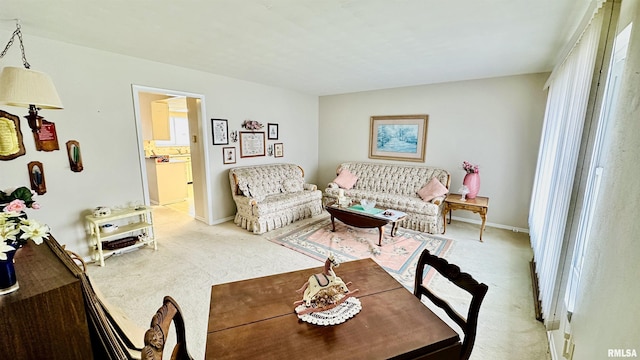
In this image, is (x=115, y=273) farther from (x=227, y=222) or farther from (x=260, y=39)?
(x=260, y=39)

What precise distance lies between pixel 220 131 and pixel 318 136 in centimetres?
268

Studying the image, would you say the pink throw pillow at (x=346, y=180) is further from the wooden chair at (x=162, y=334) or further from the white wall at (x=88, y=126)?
the wooden chair at (x=162, y=334)

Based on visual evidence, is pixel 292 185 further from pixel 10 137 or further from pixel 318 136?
pixel 10 137

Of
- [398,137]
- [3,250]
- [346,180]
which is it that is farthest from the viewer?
[346,180]

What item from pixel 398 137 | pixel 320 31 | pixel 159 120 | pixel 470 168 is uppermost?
pixel 320 31

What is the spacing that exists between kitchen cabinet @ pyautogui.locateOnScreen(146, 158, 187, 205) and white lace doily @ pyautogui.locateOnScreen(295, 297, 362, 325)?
569 cm

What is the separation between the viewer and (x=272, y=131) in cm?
534

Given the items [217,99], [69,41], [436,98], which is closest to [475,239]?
[436,98]

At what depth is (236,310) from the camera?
1.20 m

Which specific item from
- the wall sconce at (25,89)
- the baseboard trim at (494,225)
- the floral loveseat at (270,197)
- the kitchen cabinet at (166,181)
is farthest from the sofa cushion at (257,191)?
the baseboard trim at (494,225)

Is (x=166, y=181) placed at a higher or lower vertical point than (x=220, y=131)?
lower

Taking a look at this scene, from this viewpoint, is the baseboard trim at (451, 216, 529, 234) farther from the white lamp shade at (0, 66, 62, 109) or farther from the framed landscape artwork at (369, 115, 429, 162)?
the white lamp shade at (0, 66, 62, 109)

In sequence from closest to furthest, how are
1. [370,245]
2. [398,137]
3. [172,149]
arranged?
[370,245]
[398,137]
[172,149]

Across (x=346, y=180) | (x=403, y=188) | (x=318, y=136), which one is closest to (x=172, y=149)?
(x=318, y=136)
